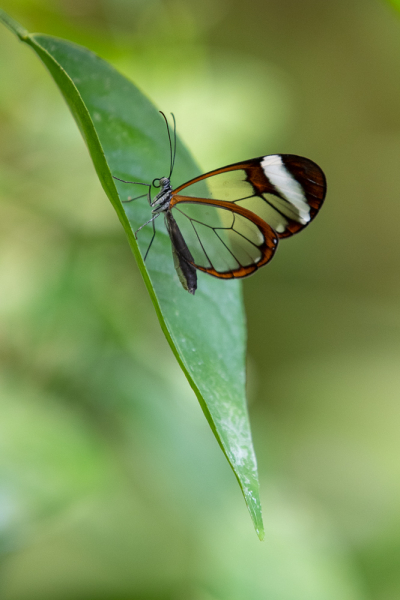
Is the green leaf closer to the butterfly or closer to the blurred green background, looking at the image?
the butterfly

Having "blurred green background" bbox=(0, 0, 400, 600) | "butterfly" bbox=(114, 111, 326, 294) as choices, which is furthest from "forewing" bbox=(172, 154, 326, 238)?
"blurred green background" bbox=(0, 0, 400, 600)

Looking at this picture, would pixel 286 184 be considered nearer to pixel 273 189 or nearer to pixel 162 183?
pixel 273 189

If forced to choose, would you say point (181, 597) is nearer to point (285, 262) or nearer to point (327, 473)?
point (327, 473)

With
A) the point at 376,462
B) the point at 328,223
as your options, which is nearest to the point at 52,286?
the point at 376,462

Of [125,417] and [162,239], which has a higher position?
[162,239]

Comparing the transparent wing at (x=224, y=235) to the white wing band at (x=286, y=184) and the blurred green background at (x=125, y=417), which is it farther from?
the blurred green background at (x=125, y=417)

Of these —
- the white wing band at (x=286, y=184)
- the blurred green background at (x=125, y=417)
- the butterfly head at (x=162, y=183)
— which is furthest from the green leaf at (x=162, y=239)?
the blurred green background at (x=125, y=417)

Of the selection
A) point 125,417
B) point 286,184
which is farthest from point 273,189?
point 125,417
